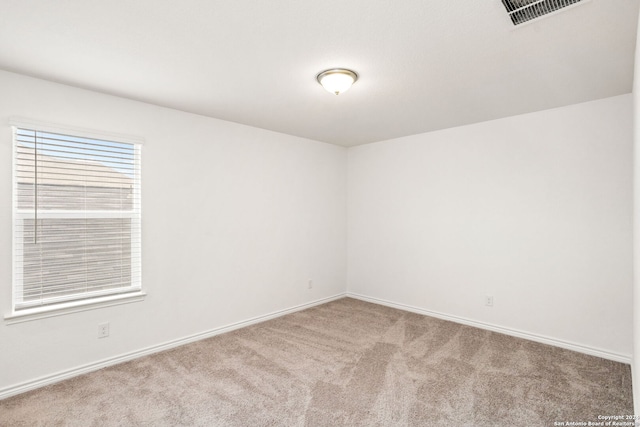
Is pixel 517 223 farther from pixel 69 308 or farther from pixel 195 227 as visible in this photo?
pixel 69 308

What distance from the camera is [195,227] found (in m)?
3.47

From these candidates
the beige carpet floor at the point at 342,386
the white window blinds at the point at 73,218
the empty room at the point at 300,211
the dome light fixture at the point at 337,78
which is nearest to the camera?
the empty room at the point at 300,211

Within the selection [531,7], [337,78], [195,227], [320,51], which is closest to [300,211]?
[195,227]

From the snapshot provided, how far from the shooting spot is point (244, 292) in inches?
153

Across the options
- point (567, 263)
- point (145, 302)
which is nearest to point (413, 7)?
point (567, 263)

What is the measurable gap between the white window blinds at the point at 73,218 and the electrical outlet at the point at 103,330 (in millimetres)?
245

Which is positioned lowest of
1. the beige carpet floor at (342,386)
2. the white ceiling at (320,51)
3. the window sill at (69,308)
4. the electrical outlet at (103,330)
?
the beige carpet floor at (342,386)

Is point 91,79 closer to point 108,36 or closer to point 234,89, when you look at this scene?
point 108,36

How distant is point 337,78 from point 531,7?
117cm

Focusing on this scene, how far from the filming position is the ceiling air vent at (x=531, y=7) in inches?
65.4

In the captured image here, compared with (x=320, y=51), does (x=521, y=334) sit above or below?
below

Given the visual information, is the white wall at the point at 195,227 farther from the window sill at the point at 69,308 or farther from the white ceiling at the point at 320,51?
the white ceiling at the point at 320,51

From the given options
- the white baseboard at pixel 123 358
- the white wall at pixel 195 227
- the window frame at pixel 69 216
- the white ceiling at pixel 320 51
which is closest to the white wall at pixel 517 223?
the white ceiling at pixel 320 51

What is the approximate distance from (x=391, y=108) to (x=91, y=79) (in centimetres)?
250
